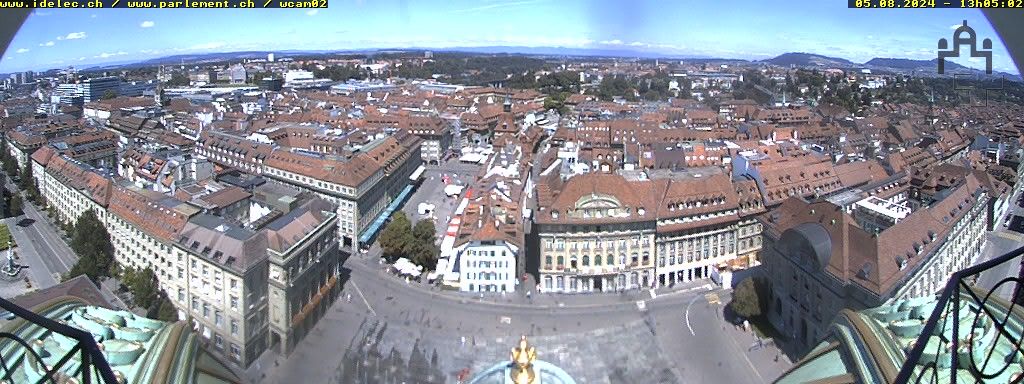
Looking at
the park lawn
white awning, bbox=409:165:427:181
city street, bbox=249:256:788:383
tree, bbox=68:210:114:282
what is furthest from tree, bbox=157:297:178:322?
white awning, bbox=409:165:427:181

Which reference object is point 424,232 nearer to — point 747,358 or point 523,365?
point 747,358

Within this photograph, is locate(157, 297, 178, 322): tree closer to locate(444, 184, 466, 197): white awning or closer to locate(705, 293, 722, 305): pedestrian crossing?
locate(705, 293, 722, 305): pedestrian crossing

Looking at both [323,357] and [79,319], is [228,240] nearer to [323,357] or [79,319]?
[323,357]

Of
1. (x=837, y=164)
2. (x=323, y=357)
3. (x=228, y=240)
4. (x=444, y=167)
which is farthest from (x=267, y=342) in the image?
(x=444, y=167)

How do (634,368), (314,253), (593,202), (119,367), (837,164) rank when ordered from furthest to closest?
(837,164) → (593,202) → (314,253) → (634,368) → (119,367)

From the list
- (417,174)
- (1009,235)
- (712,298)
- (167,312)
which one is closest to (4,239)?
(167,312)

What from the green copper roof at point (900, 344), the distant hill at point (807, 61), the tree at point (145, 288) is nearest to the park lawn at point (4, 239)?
the tree at point (145, 288)
